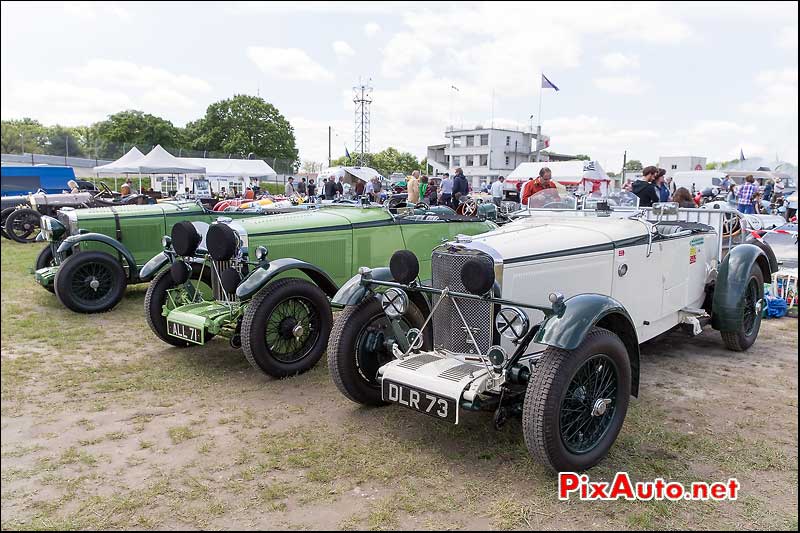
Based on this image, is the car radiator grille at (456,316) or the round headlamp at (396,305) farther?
the round headlamp at (396,305)

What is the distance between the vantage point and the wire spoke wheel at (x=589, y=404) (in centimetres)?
338

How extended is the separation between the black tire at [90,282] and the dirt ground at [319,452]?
1890mm

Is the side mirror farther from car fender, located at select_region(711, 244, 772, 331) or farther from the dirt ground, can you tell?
the dirt ground

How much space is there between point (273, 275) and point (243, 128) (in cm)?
5537

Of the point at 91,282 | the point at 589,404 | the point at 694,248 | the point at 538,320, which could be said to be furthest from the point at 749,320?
the point at 91,282

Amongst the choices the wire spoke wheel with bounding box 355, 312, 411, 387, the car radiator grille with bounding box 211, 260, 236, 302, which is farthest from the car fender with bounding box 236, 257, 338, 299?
the wire spoke wheel with bounding box 355, 312, 411, 387

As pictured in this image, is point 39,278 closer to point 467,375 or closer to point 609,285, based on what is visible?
point 467,375

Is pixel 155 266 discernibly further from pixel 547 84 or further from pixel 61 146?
pixel 61 146

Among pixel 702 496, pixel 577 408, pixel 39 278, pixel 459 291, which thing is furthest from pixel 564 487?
pixel 39 278

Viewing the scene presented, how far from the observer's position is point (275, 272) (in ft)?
16.7

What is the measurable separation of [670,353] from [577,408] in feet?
9.46

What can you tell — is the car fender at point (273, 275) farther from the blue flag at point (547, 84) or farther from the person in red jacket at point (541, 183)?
the blue flag at point (547, 84)

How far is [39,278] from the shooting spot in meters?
7.70

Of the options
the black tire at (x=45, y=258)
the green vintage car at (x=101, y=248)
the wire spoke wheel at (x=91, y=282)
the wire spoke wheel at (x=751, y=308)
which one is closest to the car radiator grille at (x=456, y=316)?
the wire spoke wheel at (x=751, y=308)
